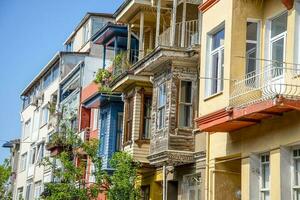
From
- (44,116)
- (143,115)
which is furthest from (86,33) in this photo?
(143,115)

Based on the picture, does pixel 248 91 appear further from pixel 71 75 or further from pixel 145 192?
pixel 71 75

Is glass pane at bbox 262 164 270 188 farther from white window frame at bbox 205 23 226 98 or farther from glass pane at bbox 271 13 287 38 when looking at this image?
glass pane at bbox 271 13 287 38

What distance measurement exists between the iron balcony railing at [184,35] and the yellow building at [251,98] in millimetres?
3195

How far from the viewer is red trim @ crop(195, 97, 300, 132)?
609 inches

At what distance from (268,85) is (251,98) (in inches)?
48.5

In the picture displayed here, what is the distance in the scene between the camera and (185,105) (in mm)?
24062

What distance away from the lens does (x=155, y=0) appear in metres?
27.5

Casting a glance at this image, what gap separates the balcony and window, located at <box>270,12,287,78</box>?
34 millimetres

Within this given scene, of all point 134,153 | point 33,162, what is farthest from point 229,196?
point 33,162

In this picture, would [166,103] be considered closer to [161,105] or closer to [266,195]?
[161,105]

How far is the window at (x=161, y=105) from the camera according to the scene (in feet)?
80.2

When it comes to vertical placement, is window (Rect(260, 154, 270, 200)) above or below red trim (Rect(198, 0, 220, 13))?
below

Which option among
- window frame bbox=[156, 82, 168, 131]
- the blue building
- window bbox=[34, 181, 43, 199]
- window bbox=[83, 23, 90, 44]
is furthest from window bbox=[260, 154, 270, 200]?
window bbox=[34, 181, 43, 199]

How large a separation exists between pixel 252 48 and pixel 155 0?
30.0ft
